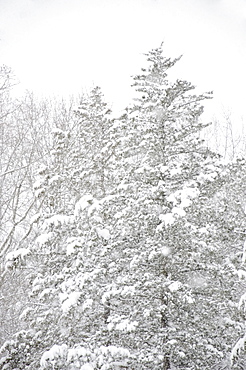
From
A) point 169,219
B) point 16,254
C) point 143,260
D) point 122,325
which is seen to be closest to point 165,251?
point 143,260

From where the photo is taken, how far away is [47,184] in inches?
347

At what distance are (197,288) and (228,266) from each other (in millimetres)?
1126

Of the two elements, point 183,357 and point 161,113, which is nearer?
point 183,357

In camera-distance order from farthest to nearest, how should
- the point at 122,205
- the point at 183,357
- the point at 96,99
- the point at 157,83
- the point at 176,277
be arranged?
the point at 96,99, the point at 157,83, the point at 122,205, the point at 176,277, the point at 183,357

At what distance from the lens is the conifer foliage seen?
7.82 metres

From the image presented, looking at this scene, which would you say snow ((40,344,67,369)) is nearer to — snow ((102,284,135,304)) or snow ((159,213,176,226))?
snow ((102,284,135,304))

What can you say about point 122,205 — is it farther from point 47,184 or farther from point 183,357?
point 183,357

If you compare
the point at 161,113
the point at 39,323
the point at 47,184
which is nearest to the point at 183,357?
the point at 39,323

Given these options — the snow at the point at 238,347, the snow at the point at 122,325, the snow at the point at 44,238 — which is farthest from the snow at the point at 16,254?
the snow at the point at 238,347

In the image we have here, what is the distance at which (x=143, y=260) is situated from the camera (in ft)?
27.8

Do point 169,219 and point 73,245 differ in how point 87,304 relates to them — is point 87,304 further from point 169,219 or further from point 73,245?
point 169,219

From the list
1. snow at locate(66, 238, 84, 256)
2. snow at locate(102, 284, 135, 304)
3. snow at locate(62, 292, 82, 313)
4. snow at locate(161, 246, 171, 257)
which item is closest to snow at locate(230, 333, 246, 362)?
snow at locate(102, 284, 135, 304)

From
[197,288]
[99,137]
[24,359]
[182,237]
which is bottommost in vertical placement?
[24,359]

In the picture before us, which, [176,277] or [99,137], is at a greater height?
[99,137]
